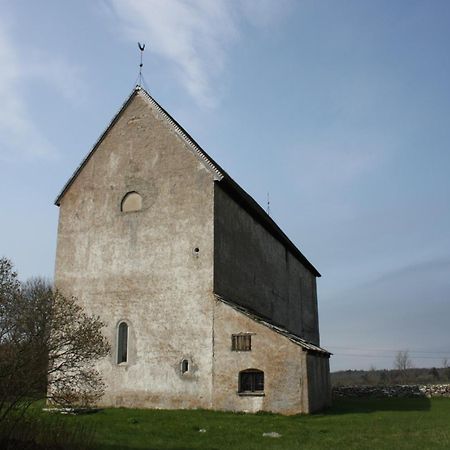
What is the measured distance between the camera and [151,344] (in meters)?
23.5

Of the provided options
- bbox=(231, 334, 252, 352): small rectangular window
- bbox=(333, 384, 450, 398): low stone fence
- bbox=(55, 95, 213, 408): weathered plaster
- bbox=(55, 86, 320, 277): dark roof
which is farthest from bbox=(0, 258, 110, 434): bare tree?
bbox=(333, 384, 450, 398): low stone fence

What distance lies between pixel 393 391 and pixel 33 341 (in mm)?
35808

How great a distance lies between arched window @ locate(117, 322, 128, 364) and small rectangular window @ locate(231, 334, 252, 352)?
543cm

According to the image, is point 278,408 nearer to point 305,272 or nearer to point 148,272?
point 148,272

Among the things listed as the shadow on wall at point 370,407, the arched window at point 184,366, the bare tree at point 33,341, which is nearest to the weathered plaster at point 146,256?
the arched window at point 184,366

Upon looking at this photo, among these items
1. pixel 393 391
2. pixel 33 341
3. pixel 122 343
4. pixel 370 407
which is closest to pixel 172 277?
pixel 122 343

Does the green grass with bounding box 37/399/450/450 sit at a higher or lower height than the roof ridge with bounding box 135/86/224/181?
lower

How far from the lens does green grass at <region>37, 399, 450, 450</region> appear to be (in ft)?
45.5

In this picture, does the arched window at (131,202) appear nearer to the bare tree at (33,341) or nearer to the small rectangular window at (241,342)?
the small rectangular window at (241,342)

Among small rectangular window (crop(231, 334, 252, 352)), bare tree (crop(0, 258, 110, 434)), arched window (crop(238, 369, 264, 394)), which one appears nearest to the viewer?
bare tree (crop(0, 258, 110, 434))

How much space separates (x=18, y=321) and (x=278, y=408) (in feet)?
39.6

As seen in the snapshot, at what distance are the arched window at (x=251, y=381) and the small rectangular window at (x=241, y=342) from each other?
0.88m

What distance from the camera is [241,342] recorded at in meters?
21.7

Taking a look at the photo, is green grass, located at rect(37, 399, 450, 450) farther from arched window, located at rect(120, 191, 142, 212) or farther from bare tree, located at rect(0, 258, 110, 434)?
arched window, located at rect(120, 191, 142, 212)
